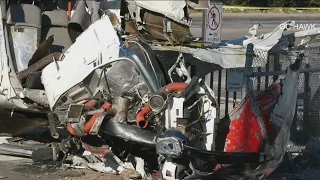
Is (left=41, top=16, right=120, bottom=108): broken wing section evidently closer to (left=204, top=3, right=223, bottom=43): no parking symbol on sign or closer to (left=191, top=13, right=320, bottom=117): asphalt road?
(left=204, top=3, right=223, bottom=43): no parking symbol on sign

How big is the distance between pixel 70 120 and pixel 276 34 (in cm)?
263

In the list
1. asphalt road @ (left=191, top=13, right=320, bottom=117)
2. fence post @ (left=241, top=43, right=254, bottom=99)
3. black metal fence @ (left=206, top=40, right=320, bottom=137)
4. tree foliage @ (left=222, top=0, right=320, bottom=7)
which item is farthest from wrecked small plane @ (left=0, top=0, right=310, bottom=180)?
tree foliage @ (left=222, top=0, right=320, bottom=7)

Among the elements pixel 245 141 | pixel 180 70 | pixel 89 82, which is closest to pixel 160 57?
pixel 180 70

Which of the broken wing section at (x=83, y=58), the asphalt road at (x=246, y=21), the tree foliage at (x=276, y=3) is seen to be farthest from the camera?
the tree foliage at (x=276, y=3)

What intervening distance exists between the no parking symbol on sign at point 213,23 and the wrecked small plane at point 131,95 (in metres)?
2.59

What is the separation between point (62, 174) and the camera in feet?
24.7

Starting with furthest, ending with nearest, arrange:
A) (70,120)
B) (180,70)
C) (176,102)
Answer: (180,70), (70,120), (176,102)

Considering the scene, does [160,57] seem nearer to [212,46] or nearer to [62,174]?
[212,46]

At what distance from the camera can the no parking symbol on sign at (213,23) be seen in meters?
10.2

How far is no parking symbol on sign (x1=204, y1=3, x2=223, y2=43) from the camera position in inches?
402

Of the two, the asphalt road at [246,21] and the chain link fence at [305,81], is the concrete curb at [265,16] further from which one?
the chain link fence at [305,81]

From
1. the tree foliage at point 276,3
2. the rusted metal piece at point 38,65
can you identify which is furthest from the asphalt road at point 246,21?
the rusted metal piece at point 38,65

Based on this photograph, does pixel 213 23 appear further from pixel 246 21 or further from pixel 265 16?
pixel 265 16

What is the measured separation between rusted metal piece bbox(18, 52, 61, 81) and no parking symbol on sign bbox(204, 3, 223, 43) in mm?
3390
